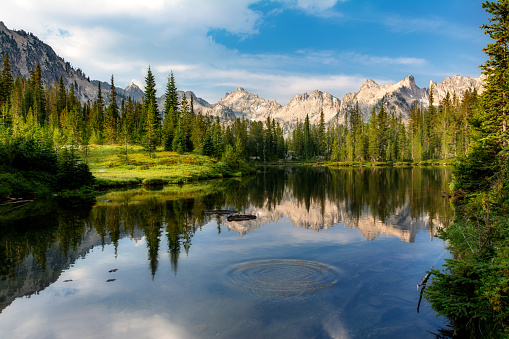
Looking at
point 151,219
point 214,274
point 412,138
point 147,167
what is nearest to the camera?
point 214,274

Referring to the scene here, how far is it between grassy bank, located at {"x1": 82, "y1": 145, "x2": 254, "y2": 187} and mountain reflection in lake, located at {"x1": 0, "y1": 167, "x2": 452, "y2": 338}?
27.8 meters

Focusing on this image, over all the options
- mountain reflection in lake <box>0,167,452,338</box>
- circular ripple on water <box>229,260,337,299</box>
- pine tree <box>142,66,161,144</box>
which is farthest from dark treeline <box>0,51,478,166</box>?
circular ripple on water <box>229,260,337,299</box>

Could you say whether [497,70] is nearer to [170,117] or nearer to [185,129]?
[185,129]

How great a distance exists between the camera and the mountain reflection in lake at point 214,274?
34.9ft

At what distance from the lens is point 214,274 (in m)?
15.3

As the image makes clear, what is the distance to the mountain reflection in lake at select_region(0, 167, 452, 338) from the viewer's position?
34.9 feet

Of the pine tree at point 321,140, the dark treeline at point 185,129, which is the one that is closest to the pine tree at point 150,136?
the dark treeline at point 185,129

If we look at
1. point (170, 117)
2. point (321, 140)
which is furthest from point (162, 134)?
point (321, 140)

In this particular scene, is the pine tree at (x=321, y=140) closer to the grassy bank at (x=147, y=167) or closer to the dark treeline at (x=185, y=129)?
the dark treeline at (x=185, y=129)

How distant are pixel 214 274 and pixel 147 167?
59.7 meters

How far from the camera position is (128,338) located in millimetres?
9969

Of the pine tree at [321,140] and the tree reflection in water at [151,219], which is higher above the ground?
the pine tree at [321,140]

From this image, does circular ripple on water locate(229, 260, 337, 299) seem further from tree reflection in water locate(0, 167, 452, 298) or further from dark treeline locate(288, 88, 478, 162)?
dark treeline locate(288, 88, 478, 162)

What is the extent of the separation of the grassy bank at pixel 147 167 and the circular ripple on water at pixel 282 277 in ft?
141
